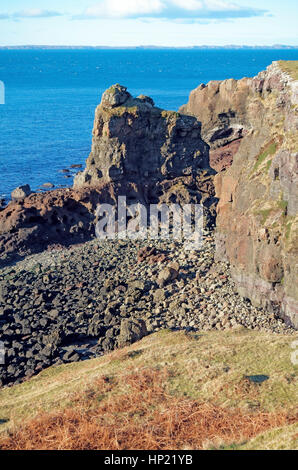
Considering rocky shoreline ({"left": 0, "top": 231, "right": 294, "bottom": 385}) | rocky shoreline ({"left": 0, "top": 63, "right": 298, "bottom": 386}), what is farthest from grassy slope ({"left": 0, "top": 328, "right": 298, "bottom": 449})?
rocky shoreline ({"left": 0, "top": 63, "right": 298, "bottom": 386})

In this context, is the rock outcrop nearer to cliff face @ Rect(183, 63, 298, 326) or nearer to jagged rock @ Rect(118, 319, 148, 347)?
cliff face @ Rect(183, 63, 298, 326)

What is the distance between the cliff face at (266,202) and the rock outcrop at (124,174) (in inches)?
502

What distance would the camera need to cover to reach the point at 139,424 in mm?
24266

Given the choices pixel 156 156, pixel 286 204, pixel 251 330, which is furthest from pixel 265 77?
pixel 251 330

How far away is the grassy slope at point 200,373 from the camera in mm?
26531

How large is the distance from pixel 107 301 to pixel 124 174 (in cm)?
2300

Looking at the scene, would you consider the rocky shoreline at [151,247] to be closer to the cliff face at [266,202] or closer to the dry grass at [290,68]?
the cliff face at [266,202]

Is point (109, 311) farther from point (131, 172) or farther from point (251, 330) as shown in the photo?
point (131, 172)

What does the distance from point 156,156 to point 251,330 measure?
33.4 m

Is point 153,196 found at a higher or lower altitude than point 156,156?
lower

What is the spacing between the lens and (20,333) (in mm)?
41500

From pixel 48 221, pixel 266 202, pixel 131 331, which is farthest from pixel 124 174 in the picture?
pixel 131 331

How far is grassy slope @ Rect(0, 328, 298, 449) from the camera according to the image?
87.0 feet

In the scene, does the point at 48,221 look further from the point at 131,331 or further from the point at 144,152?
the point at 131,331
